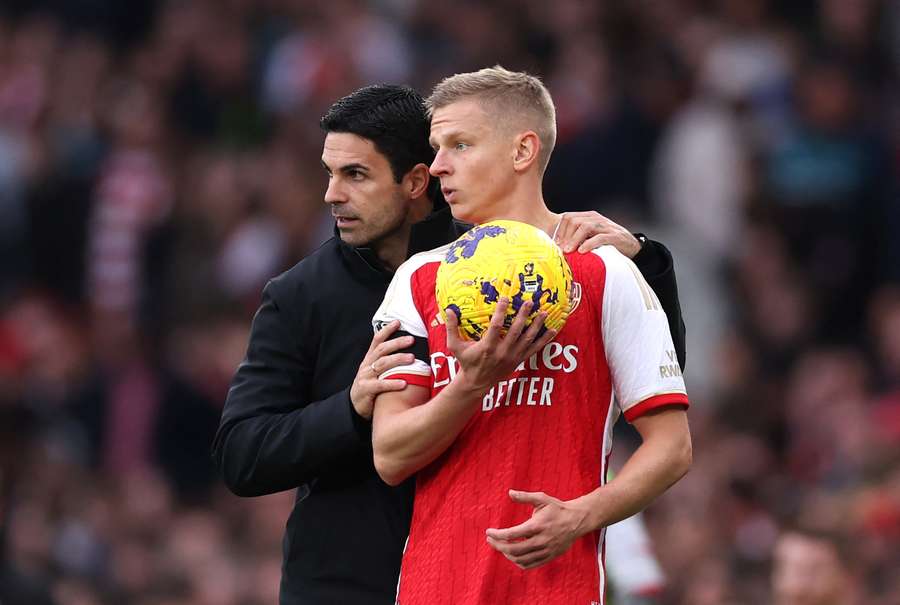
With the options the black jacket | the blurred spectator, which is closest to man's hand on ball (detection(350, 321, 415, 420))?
the black jacket

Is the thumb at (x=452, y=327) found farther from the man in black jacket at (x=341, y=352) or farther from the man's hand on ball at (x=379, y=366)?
the man in black jacket at (x=341, y=352)

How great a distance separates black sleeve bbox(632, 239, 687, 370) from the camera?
4.64 meters

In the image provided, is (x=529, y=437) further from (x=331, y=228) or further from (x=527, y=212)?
(x=331, y=228)

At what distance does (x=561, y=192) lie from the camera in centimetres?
1059

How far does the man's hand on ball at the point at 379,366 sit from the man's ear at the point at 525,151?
1.61 feet

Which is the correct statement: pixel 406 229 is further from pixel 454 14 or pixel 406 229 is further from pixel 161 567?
pixel 454 14

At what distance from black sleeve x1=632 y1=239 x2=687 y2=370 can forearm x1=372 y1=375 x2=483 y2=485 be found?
2.34 feet

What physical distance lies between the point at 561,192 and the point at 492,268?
21.8ft

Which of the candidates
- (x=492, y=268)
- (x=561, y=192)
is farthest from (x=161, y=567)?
(x=492, y=268)

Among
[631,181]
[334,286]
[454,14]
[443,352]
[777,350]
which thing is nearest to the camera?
[443,352]

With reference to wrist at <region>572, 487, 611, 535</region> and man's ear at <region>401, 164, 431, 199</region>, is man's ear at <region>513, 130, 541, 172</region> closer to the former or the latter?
man's ear at <region>401, 164, 431, 199</region>

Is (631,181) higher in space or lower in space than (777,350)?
higher

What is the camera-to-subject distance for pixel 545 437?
4238 millimetres

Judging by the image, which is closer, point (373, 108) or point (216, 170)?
point (373, 108)
